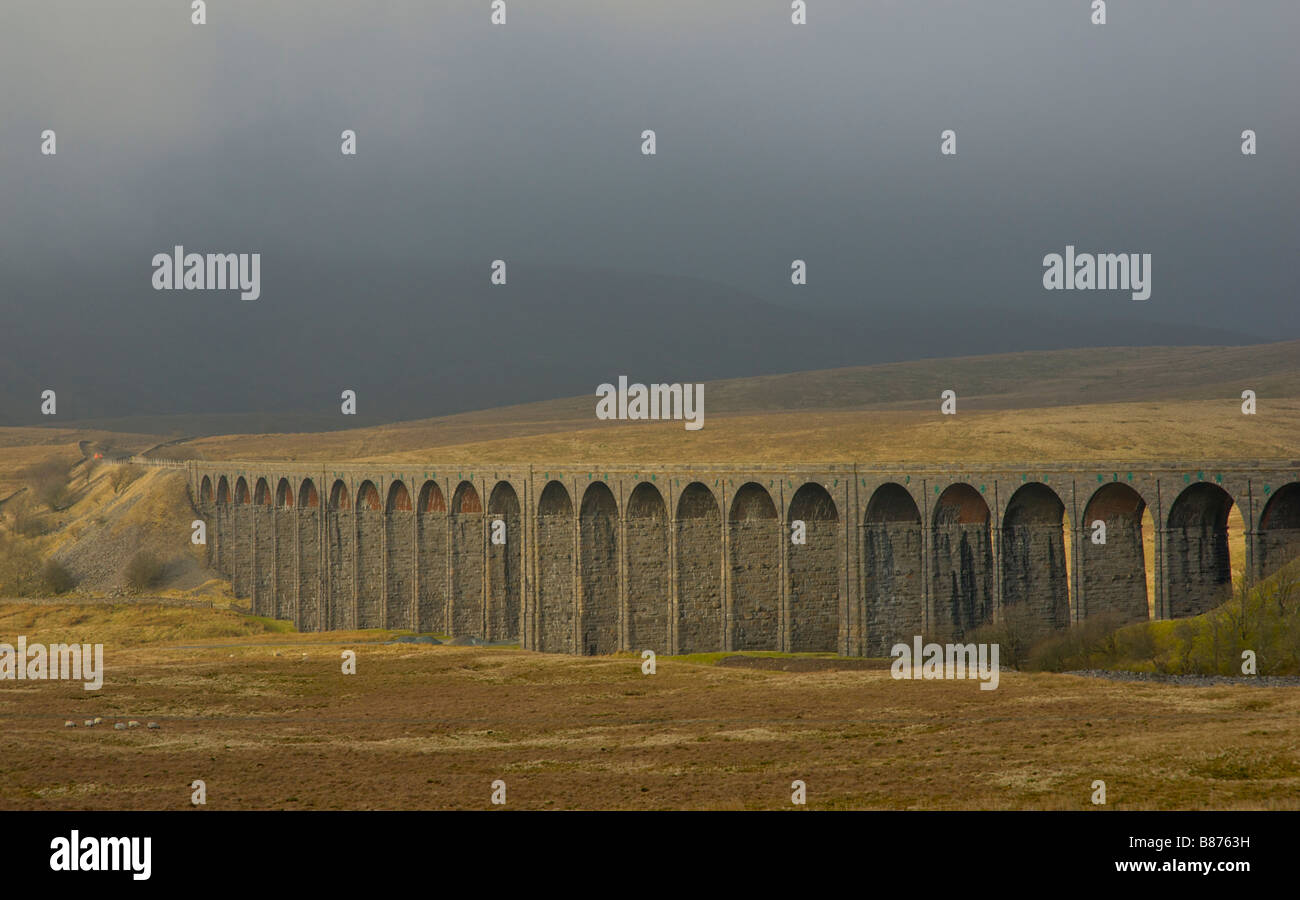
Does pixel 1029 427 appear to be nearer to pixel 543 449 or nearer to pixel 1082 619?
pixel 543 449

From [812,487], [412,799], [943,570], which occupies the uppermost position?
[812,487]

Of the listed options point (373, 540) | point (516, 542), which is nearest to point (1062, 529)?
point (516, 542)

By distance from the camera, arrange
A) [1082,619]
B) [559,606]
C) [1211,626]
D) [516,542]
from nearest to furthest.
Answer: [1211,626] → [1082,619] → [559,606] → [516,542]

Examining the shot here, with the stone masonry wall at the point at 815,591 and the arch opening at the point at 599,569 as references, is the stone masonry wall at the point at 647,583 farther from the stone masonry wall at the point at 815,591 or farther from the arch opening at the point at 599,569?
the stone masonry wall at the point at 815,591

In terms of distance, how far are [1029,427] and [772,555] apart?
45511mm

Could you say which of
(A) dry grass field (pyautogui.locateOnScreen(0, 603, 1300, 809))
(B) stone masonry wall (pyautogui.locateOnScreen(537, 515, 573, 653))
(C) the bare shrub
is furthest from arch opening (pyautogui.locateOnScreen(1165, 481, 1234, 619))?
(C) the bare shrub

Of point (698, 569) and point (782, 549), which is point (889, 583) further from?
point (698, 569)

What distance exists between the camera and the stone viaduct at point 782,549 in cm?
4347

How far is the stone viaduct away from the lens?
43.5 meters

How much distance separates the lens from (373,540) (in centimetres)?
7919

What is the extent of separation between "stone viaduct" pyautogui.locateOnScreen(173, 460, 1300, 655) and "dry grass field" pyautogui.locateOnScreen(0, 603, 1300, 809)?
9112mm

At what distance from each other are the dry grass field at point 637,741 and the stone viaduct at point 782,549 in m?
9.11

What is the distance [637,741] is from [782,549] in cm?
2493

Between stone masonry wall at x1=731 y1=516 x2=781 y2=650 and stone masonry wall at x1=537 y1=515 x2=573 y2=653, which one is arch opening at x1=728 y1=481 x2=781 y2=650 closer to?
stone masonry wall at x1=731 y1=516 x2=781 y2=650
